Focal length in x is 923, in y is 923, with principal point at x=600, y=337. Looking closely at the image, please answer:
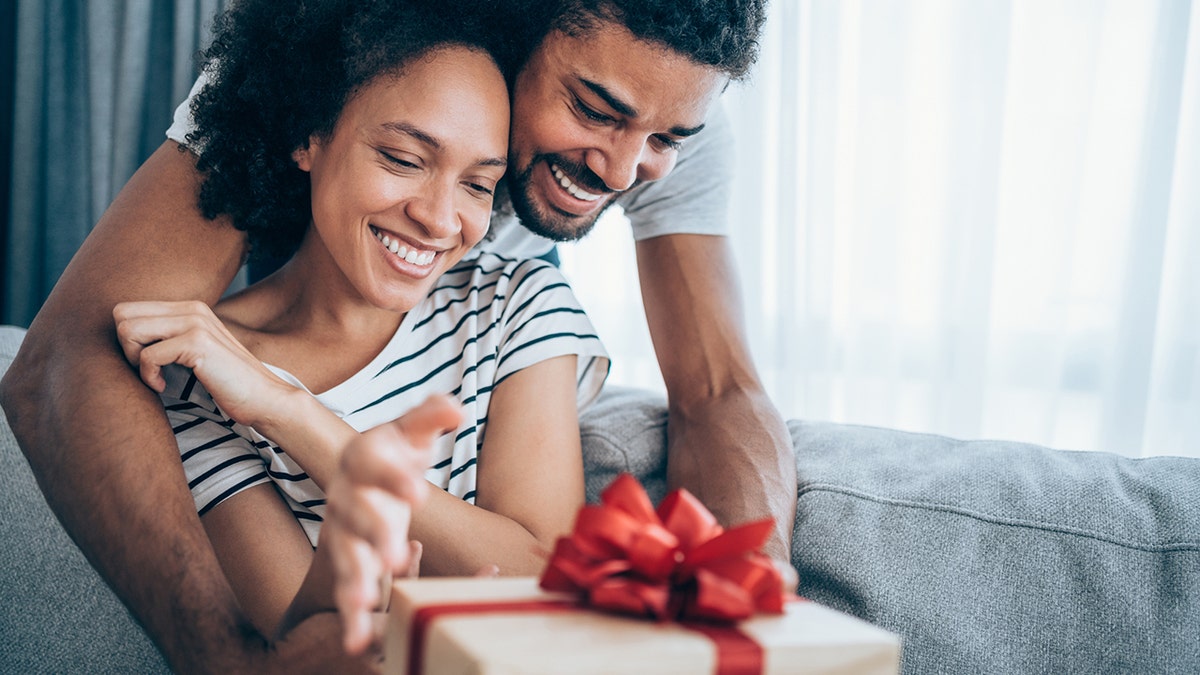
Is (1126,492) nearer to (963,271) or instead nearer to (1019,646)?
(1019,646)

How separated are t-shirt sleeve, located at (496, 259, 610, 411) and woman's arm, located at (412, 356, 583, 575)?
0.07 feet

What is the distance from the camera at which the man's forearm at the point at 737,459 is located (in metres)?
1.24

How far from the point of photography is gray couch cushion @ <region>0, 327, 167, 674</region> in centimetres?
123

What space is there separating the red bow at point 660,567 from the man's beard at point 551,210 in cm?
92

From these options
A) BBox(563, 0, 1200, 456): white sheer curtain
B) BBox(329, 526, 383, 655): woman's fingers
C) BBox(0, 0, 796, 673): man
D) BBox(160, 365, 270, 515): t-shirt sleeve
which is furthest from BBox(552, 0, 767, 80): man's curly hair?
BBox(563, 0, 1200, 456): white sheer curtain

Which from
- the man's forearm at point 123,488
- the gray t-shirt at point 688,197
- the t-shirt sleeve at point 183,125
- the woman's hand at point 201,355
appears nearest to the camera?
the man's forearm at point 123,488

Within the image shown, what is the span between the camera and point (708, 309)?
1631 mm

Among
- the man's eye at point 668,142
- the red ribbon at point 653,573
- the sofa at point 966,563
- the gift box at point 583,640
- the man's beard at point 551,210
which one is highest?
the man's eye at point 668,142

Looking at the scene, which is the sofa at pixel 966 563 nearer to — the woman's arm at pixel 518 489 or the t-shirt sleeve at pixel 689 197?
the woman's arm at pixel 518 489

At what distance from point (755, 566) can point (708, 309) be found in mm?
1053

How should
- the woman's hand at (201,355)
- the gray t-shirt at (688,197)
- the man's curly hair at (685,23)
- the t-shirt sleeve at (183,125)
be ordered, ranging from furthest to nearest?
the gray t-shirt at (688,197), the t-shirt sleeve at (183,125), the man's curly hair at (685,23), the woman's hand at (201,355)

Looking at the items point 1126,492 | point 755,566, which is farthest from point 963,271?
point 755,566

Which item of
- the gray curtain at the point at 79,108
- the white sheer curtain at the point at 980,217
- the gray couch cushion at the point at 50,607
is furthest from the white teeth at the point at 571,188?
the gray curtain at the point at 79,108

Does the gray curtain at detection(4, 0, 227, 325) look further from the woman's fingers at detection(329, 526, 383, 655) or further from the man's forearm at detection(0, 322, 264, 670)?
the woman's fingers at detection(329, 526, 383, 655)
